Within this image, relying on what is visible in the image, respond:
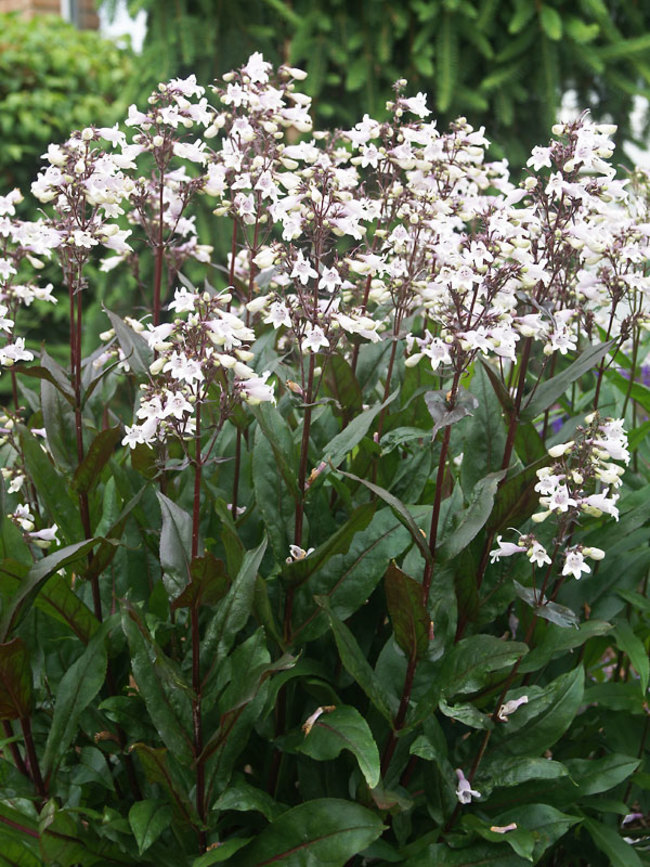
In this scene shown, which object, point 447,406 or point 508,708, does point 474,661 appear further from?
point 447,406

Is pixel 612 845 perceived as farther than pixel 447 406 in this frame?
Yes

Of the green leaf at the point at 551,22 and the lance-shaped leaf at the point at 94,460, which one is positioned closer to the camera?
the lance-shaped leaf at the point at 94,460

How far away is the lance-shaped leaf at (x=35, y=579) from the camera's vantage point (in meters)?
1.90

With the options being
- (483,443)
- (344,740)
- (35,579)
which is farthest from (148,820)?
(483,443)

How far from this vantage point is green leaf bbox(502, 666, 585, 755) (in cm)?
218

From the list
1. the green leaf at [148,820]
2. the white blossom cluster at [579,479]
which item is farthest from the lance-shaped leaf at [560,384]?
the green leaf at [148,820]

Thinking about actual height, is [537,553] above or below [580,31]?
below

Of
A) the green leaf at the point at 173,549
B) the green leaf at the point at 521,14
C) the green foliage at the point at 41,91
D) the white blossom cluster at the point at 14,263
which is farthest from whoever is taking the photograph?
the green foliage at the point at 41,91

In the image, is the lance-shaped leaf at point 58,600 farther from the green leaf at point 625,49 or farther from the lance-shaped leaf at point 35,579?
the green leaf at point 625,49

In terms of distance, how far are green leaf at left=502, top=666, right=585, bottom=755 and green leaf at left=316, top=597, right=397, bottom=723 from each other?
0.97 feet

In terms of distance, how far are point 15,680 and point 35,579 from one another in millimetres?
258

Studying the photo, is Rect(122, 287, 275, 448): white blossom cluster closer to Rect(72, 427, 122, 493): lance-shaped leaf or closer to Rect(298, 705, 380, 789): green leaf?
Rect(72, 427, 122, 493): lance-shaped leaf

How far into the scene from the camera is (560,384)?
7.09 ft

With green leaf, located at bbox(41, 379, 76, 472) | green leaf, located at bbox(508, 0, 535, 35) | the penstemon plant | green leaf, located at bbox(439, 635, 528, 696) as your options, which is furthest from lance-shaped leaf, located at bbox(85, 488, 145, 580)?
green leaf, located at bbox(508, 0, 535, 35)
